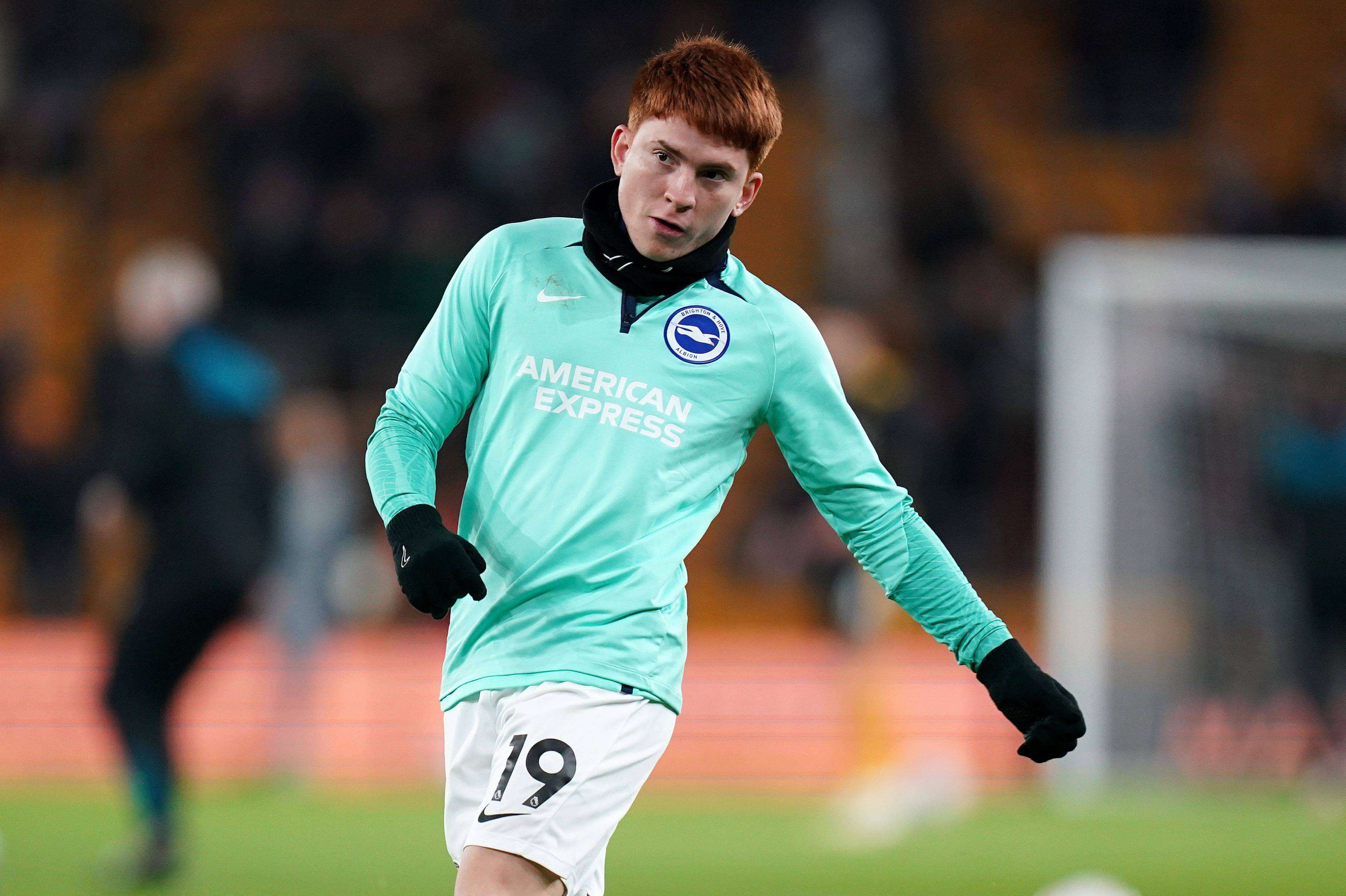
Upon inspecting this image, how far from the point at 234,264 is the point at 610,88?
340 cm

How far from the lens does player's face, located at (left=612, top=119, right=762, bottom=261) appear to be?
10.1ft

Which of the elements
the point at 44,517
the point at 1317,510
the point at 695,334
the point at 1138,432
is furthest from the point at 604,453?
the point at 44,517

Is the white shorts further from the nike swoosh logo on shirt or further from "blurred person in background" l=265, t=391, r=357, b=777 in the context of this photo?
"blurred person in background" l=265, t=391, r=357, b=777

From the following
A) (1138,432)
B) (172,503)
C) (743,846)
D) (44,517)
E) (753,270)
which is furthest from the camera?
(753,270)

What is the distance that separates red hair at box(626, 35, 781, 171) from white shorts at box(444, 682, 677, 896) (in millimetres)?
949

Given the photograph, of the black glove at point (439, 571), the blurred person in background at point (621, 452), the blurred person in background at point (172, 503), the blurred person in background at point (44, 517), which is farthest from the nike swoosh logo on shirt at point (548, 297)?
the blurred person in background at point (44, 517)

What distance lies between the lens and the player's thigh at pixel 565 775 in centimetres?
292

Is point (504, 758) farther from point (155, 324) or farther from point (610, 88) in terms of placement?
point (610, 88)

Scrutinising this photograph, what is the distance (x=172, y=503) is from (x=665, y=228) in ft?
13.2

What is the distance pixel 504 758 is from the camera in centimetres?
296

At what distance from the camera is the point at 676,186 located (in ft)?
10.1

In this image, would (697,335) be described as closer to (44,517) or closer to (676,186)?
(676,186)

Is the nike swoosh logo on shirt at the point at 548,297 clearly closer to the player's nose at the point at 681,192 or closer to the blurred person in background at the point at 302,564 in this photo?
the player's nose at the point at 681,192

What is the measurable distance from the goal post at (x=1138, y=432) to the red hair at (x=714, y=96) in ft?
25.5
